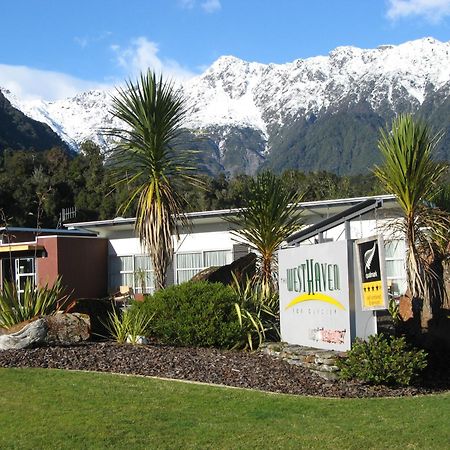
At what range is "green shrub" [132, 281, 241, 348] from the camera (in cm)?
1323

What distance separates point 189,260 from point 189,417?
17280 mm

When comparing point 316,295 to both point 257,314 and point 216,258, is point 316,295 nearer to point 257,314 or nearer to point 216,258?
point 257,314

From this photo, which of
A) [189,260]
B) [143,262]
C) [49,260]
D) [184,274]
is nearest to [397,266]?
[189,260]

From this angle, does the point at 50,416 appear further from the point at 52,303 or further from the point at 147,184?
the point at 147,184

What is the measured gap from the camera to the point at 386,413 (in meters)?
8.97

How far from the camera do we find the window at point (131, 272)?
26.3m

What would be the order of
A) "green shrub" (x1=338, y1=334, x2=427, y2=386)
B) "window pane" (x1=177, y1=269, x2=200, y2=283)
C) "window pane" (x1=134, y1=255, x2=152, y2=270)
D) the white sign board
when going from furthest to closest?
1. "window pane" (x1=134, y1=255, x2=152, y2=270)
2. "window pane" (x1=177, y1=269, x2=200, y2=283)
3. the white sign board
4. "green shrub" (x1=338, y1=334, x2=427, y2=386)

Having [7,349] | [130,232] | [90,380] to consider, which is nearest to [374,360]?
[90,380]

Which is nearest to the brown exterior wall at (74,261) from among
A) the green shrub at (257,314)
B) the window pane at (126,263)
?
the window pane at (126,263)

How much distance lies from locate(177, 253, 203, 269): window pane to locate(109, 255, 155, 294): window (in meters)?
1.16

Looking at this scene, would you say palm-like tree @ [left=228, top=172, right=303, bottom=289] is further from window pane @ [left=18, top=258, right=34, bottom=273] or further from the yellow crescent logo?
window pane @ [left=18, top=258, right=34, bottom=273]

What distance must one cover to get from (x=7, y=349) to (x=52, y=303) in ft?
7.54

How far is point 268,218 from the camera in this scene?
15.5m

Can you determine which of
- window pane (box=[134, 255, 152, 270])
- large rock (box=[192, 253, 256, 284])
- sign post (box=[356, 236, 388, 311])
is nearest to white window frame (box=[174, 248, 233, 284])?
window pane (box=[134, 255, 152, 270])
